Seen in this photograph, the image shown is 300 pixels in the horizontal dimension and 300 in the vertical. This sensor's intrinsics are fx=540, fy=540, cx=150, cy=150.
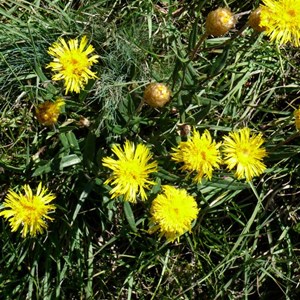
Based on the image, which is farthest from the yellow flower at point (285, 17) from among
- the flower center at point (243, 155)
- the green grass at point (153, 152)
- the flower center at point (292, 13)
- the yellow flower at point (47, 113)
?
the yellow flower at point (47, 113)

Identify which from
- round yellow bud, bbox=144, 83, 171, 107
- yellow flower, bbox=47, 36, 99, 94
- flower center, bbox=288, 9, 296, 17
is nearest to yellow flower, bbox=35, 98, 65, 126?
yellow flower, bbox=47, 36, 99, 94

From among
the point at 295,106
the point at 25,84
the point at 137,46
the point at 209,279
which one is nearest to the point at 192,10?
the point at 137,46

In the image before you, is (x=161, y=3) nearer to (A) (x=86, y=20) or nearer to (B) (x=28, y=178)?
(A) (x=86, y=20)

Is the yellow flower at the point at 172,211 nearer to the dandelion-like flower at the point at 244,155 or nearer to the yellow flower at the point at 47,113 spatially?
the dandelion-like flower at the point at 244,155

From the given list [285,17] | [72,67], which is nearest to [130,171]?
[72,67]

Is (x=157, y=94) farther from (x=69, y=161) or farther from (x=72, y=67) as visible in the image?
(x=69, y=161)

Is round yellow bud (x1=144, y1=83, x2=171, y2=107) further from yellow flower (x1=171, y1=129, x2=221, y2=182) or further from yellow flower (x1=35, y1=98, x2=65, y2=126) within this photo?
yellow flower (x1=35, y1=98, x2=65, y2=126)

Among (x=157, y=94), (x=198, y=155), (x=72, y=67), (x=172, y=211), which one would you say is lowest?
(x=172, y=211)
